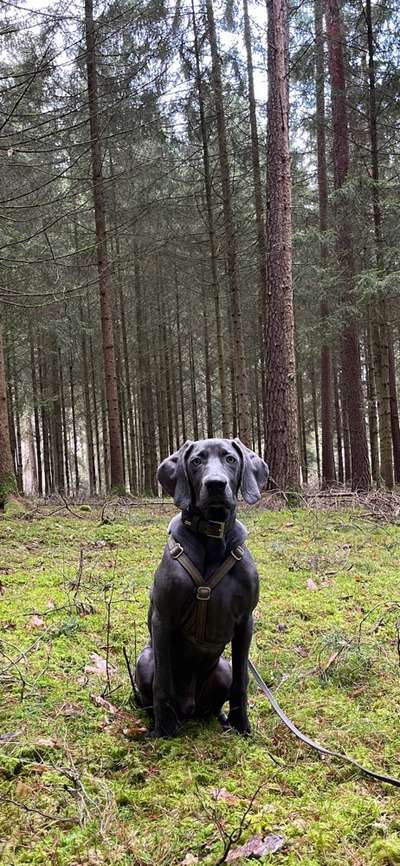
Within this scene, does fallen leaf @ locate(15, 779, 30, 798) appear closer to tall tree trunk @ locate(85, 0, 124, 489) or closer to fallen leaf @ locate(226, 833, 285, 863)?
fallen leaf @ locate(226, 833, 285, 863)

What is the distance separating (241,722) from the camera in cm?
275

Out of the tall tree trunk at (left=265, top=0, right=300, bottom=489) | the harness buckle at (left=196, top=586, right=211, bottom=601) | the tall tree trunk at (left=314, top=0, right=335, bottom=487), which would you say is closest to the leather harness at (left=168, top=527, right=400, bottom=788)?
the harness buckle at (left=196, top=586, right=211, bottom=601)

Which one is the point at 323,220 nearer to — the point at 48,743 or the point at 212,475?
the point at 212,475

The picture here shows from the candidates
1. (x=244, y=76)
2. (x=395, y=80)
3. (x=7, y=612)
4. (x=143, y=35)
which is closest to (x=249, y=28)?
(x=244, y=76)

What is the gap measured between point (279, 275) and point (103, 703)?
27.4 feet

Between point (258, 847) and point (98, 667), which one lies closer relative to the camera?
point (258, 847)

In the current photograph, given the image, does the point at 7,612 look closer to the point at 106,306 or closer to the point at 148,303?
the point at 106,306

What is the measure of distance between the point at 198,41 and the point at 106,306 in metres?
7.87

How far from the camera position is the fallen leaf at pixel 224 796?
2.14 m

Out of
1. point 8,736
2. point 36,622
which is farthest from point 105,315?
point 8,736

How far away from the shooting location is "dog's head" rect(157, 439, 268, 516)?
2.44 metres

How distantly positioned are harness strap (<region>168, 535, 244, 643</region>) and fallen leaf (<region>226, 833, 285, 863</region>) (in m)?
0.83

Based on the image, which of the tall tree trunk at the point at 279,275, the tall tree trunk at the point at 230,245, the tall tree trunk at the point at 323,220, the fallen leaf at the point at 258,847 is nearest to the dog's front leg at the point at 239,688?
the fallen leaf at the point at 258,847

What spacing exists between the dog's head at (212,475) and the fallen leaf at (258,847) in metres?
1.18
